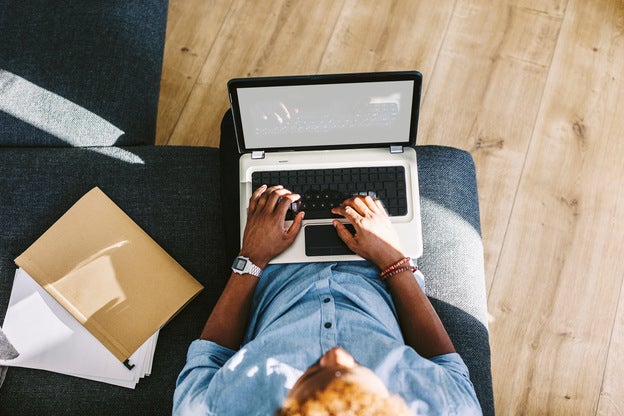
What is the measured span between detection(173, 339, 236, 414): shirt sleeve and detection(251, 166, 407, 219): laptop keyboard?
34cm

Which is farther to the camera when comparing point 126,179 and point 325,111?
point 126,179

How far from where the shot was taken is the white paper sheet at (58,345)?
1122mm

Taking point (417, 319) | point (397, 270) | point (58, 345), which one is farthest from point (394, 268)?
point (58, 345)

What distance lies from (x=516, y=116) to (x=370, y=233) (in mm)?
859

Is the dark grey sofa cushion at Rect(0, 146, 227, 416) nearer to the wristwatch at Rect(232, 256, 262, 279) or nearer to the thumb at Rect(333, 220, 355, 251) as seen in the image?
the wristwatch at Rect(232, 256, 262, 279)

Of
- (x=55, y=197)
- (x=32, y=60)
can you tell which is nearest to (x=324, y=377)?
(x=55, y=197)

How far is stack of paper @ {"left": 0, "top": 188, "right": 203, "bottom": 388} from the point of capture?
3.70ft

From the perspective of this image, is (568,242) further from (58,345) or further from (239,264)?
(58,345)

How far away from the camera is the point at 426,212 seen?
1.25 m

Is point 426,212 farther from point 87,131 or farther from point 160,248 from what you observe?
point 87,131

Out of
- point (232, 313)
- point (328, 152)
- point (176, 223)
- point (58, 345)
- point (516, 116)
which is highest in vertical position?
point (516, 116)

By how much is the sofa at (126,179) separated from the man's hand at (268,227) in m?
0.08

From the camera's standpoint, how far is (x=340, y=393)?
0.77 m

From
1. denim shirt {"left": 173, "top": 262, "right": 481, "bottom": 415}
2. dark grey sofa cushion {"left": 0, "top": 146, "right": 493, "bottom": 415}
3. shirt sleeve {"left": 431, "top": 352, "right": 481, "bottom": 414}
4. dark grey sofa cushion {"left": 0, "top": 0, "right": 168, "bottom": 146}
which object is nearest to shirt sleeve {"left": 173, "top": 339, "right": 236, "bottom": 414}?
denim shirt {"left": 173, "top": 262, "right": 481, "bottom": 415}
